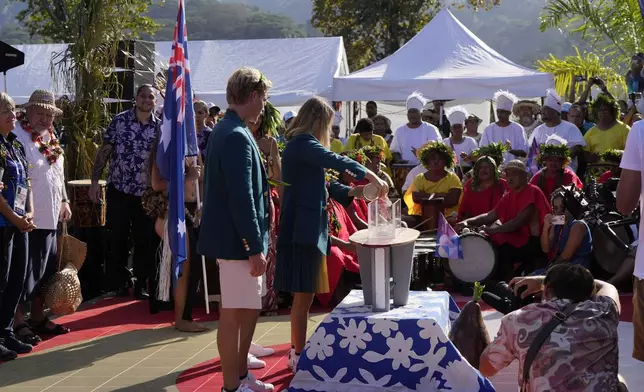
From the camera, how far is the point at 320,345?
5855mm

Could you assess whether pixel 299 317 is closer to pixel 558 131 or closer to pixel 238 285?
pixel 238 285

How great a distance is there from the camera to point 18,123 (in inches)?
307

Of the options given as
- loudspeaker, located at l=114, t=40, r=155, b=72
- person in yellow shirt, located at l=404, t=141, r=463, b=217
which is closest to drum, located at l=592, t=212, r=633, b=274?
person in yellow shirt, located at l=404, t=141, r=463, b=217

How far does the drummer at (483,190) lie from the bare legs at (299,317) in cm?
440

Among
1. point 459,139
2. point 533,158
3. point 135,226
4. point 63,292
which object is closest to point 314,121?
point 63,292

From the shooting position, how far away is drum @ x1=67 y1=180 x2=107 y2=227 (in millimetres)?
9633

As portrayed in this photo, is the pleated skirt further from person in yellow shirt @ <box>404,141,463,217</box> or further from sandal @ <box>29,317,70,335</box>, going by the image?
person in yellow shirt @ <box>404,141,463,217</box>

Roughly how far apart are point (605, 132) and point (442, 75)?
563 cm

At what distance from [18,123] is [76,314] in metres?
2.11

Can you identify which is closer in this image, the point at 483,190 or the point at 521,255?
the point at 521,255

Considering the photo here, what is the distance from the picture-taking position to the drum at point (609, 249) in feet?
30.7

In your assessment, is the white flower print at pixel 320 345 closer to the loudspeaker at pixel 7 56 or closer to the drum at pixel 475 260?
the drum at pixel 475 260

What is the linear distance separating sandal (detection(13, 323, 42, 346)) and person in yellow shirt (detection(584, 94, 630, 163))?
689cm

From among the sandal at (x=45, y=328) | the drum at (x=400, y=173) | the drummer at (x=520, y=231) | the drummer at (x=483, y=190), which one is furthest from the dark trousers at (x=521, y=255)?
the sandal at (x=45, y=328)
